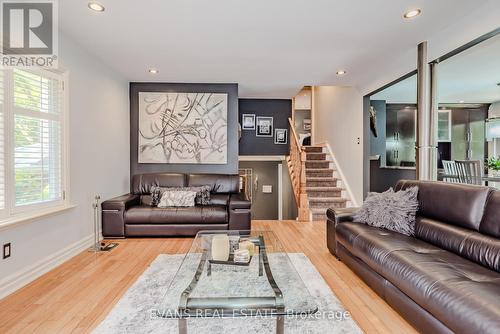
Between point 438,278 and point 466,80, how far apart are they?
495 cm

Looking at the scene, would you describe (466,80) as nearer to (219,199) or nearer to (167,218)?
(219,199)

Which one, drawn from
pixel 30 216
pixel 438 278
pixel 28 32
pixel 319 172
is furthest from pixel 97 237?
pixel 319 172

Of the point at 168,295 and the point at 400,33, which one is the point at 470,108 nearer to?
the point at 400,33

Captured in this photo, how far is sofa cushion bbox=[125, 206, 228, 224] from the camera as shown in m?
3.91

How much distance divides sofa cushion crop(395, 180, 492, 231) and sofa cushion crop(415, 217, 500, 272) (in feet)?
0.20

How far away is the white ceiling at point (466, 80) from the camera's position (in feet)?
12.4

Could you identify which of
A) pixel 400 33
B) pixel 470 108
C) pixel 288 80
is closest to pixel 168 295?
pixel 400 33

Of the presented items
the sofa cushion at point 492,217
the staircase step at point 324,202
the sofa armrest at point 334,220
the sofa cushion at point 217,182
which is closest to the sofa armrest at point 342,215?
the sofa armrest at point 334,220

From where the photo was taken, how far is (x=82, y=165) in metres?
3.49

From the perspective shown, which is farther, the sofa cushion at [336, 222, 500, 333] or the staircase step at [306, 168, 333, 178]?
the staircase step at [306, 168, 333, 178]

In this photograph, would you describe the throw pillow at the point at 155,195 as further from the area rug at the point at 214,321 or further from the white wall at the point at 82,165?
the area rug at the point at 214,321

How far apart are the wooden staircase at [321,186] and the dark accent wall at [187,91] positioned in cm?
173

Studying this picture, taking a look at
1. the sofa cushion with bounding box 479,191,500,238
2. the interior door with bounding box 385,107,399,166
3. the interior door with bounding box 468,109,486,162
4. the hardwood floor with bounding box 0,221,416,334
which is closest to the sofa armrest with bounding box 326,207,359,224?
the hardwood floor with bounding box 0,221,416,334

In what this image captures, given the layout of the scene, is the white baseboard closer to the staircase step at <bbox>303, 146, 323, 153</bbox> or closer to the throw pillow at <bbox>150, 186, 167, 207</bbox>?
the throw pillow at <bbox>150, 186, 167, 207</bbox>
